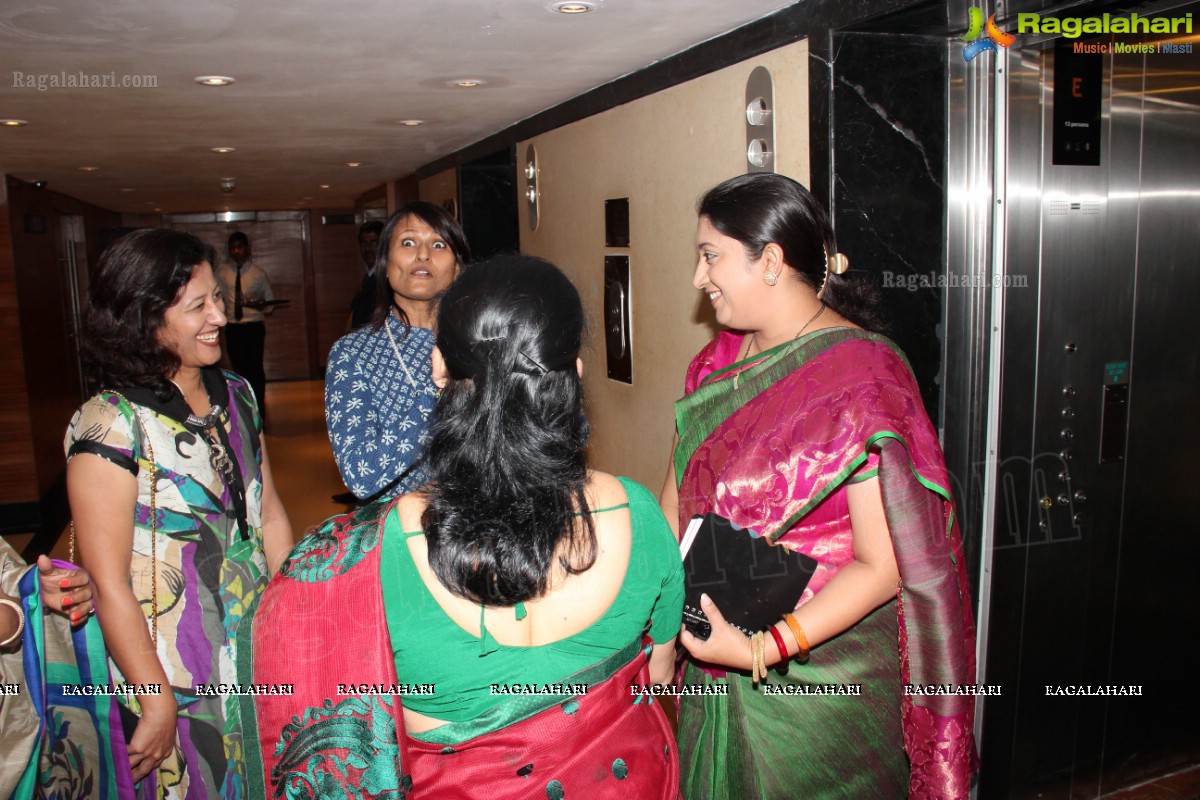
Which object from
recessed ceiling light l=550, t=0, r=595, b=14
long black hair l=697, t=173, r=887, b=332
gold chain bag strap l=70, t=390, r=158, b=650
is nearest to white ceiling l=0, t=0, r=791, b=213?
recessed ceiling light l=550, t=0, r=595, b=14

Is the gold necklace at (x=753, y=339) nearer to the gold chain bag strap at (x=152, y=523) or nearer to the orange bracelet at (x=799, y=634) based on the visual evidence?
the orange bracelet at (x=799, y=634)

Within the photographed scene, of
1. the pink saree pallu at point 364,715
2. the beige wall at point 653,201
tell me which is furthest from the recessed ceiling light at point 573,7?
the pink saree pallu at point 364,715

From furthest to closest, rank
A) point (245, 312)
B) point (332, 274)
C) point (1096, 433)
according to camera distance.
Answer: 1. point (332, 274)
2. point (245, 312)
3. point (1096, 433)

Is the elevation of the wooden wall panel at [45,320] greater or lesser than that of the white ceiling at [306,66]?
lesser

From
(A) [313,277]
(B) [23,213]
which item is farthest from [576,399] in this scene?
(A) [313,277]

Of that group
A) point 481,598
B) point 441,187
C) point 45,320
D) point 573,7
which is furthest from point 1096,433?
point 45,320

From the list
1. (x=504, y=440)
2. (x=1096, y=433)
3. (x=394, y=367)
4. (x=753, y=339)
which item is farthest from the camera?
(x=1096, y=433)

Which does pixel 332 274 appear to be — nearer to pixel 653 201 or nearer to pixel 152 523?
pixel 653 201

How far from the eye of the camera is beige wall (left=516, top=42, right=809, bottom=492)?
2.44 metres

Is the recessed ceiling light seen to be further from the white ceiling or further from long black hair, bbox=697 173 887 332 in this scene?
long black hair, bbox=697 173 887 332

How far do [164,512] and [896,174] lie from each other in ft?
5.82

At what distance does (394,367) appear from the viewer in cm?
199

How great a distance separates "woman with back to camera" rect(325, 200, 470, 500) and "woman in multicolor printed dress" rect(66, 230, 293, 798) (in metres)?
0.25

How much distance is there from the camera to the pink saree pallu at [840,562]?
1486 mm
